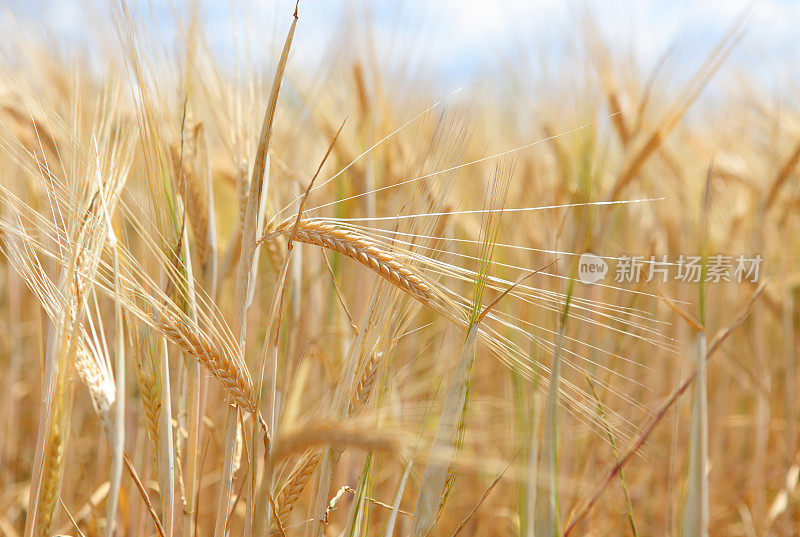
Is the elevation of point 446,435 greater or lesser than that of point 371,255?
lesser

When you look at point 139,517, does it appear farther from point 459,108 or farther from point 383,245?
point 459,108

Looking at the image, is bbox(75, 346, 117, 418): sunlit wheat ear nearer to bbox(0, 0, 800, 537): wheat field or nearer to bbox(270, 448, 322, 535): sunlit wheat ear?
bbox(0, 0, 800, 537): wheat field

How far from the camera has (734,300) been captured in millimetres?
1897

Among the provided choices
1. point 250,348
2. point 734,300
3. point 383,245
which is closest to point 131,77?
point 383,245

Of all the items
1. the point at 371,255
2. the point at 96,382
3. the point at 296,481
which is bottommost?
the point at 296,481

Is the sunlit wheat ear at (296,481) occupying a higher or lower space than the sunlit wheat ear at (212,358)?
lower

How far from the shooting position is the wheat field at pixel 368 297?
56 cm

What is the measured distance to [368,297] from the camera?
0.71 metres
